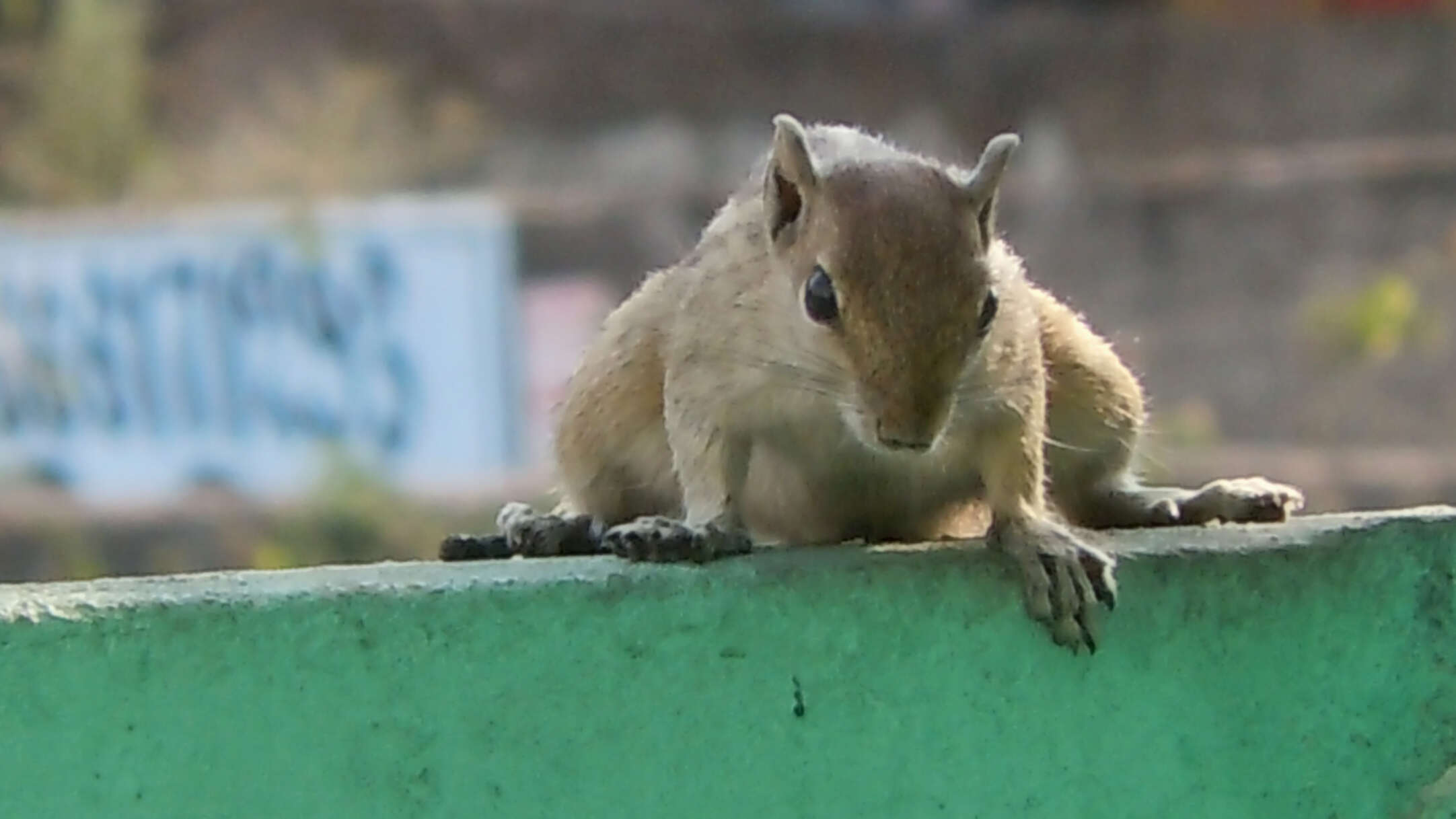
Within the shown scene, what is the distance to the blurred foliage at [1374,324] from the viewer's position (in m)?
5.87

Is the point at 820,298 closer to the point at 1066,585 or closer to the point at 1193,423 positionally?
the point at 1066,585

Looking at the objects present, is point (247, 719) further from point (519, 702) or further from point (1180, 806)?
point (1180, 806)

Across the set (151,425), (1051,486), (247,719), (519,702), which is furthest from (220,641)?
(151,425)

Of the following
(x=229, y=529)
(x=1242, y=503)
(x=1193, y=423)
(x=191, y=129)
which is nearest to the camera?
(x=1242, y=503)

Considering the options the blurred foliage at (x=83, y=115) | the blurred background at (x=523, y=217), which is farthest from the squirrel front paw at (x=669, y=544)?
the blurred foliage at (x=83, y=115)

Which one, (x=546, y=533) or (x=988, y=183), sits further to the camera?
(x=546, y=533)

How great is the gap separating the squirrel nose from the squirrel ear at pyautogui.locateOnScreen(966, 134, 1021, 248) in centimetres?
15

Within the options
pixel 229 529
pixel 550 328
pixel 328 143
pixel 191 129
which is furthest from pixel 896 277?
pixel 191 129

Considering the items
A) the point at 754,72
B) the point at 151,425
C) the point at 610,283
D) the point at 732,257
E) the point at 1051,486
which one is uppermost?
the point at 754,72

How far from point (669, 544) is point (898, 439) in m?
0.16

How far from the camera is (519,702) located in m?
1.18

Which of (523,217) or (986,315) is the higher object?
(523,217)

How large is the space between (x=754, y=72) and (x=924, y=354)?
6187 mm

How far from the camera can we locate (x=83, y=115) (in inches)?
251
